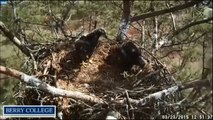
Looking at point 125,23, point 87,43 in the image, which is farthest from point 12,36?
point 125,23

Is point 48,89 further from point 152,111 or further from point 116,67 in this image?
point 116,67

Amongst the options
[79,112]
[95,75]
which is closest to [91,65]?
[95,75]

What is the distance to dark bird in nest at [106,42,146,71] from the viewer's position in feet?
16.0

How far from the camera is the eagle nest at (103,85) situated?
3963 mm

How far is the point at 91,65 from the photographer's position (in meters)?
4.95

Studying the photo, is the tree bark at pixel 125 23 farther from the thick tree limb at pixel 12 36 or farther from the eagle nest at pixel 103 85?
the thick tree limb at pixel 12 36

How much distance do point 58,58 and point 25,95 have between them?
2.05 feet

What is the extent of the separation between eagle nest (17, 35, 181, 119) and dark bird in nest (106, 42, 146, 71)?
0.05 metres

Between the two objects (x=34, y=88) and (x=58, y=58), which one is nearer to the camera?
(x=34, y=88)

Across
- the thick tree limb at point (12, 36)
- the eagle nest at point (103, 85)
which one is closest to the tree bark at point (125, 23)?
the eagle nest at point (103, 85)

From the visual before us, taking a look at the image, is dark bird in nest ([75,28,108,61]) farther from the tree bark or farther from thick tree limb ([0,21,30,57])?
thick tree limb ([0,21,30,57])

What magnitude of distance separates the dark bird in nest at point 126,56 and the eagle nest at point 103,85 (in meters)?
0.05

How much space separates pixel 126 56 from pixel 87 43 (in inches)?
17.4

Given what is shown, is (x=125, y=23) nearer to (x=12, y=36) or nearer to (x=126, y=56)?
(x=126, y=56)
